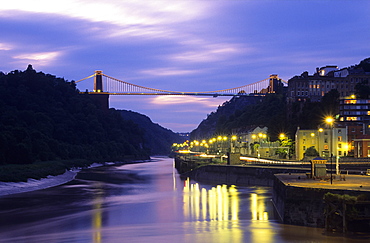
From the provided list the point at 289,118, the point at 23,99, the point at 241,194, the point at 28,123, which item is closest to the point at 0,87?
the point at 23,99

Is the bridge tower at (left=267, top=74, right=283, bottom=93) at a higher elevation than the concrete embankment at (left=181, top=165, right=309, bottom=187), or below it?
higher

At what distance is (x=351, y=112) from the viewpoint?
320 ft

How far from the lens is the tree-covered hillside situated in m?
119

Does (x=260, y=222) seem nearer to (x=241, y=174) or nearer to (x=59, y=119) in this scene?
(x=241, y=174)

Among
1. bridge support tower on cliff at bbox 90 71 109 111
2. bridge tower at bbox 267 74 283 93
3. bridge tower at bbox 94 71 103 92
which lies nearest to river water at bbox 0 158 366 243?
bridge support tower on cliff at bbox 90 71 109 111

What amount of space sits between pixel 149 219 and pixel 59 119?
132m

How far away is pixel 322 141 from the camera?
3189 inches

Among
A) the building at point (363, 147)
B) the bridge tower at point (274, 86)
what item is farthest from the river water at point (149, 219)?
the bridge tower at point (274, 86)

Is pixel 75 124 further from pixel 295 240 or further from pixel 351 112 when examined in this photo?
pixel 295 240

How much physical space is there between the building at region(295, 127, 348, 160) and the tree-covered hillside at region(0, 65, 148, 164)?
4684 cm

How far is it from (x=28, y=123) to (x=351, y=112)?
78.9 meters

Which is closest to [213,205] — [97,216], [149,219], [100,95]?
[149,219]

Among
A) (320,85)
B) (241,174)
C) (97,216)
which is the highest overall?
(320,85)

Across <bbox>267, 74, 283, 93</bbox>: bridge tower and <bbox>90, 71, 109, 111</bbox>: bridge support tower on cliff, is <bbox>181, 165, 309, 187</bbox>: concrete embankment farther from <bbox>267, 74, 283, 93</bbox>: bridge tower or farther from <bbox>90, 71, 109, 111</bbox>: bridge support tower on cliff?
<bbox>90, 71, 109, 111</bbox>: bridge support tower on cliff
